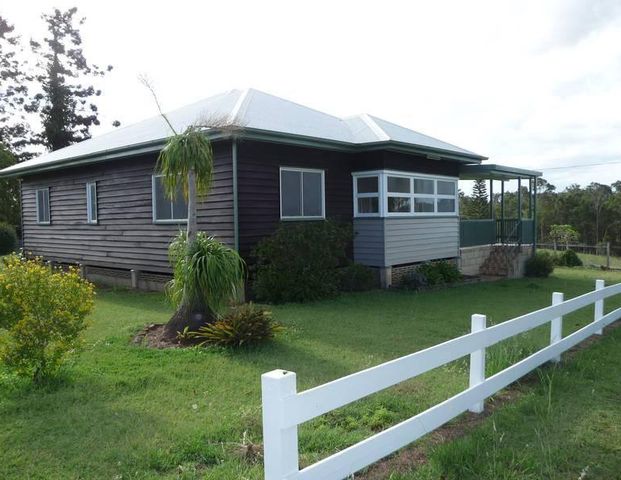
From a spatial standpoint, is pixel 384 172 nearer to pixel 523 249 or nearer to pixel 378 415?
pixel 523 249

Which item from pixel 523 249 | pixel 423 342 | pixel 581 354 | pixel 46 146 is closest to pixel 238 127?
pixel 423 342

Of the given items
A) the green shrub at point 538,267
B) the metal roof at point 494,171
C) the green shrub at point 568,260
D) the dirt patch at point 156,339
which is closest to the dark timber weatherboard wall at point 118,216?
the dirt patch at point 156,339

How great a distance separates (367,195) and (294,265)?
336cm

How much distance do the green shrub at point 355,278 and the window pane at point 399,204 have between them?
1763 mm

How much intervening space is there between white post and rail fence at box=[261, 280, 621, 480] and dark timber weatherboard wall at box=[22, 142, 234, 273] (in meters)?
7.00

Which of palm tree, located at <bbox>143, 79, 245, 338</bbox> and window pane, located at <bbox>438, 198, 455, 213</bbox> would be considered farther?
window pane, located at <bbox>438, 198, 455, 213</bbox>

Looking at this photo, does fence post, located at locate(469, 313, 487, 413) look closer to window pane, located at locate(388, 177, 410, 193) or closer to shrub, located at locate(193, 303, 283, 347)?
shrub, located at locate(193, 303, 283, 347)

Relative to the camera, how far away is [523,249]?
17.5m

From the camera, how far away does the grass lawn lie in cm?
345

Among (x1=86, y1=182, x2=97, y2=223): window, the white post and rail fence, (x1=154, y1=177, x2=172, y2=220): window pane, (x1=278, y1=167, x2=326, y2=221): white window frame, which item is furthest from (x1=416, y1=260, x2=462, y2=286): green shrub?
(x1=86, y1=182, x2=97, y2=223): window

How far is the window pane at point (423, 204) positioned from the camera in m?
14.0

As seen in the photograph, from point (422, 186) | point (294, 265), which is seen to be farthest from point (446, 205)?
point (294, 265)

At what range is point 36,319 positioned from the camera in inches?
196

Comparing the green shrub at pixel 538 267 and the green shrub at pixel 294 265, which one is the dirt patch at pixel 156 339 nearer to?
the green shrub at pixel 294 265
